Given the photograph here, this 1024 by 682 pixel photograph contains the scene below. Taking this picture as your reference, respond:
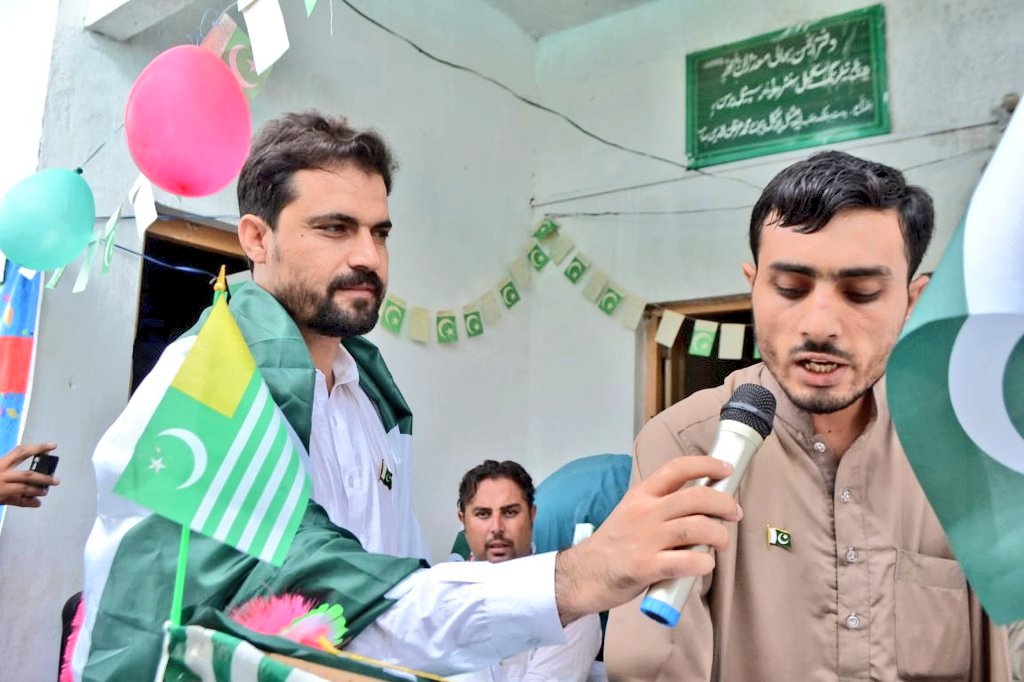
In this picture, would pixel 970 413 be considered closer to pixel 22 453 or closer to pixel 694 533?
→ pixel 694 533

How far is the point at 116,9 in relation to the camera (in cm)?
259

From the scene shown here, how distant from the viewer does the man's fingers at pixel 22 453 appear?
2189 millimetres

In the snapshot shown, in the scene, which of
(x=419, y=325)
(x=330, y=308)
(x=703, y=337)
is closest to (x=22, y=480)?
(x=330, y=308)

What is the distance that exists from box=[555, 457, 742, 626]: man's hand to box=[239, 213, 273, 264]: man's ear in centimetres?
79

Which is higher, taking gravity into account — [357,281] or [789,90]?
[789,90]

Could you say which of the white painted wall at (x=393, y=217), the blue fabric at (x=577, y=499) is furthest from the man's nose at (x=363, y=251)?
→ the blue fabric at (x=577, y=499)

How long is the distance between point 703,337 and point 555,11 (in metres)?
1.81

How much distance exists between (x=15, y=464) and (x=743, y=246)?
2.82 metres

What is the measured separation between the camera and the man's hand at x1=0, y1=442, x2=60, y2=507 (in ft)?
7.10

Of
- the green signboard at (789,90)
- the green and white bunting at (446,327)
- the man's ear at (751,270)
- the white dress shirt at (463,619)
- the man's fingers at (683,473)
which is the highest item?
the green signboard at (789,90)

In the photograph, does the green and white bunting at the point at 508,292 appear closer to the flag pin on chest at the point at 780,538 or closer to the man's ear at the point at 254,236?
the man's ear at the point at 254,236

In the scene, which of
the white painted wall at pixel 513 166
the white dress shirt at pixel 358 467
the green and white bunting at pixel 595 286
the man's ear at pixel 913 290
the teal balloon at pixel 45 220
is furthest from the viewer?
the green and white bunting at pixel 595 286

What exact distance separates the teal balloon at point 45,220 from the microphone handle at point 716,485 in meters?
1.88

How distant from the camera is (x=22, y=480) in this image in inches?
86.4
